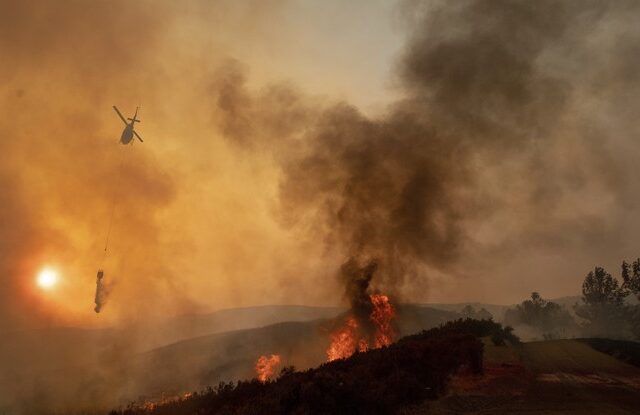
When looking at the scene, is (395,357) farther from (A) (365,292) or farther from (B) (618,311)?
(B) (618,311)

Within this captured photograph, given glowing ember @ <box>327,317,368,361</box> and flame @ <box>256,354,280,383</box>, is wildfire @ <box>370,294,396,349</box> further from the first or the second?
flame @ <box>256,354,280,383</box>

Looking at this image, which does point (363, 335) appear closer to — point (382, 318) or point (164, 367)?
point (382, 318)

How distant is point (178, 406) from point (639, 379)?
18.5 m

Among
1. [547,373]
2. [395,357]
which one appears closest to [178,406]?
[395,357]

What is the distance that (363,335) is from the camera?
1438 inches

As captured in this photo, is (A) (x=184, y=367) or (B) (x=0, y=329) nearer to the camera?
(B) (x=0, y=329)

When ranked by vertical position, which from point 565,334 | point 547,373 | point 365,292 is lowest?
point 565,334

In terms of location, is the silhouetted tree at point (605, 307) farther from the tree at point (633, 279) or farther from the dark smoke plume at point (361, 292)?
the dark smoke plume at point (361, 292)

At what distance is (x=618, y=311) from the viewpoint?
71.0m

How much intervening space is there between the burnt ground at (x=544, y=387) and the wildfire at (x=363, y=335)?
52.3ft

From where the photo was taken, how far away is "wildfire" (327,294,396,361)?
35000 mm

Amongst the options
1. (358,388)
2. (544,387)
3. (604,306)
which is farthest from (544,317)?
(358,388)

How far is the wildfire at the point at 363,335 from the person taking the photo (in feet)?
115

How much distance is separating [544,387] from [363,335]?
78.2 ft
